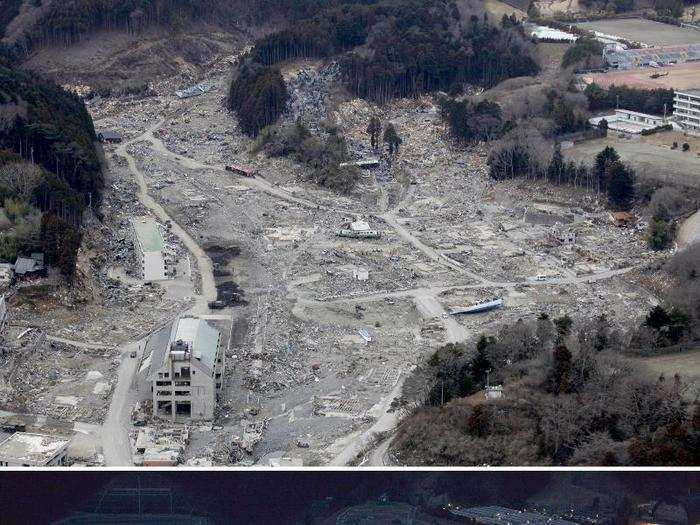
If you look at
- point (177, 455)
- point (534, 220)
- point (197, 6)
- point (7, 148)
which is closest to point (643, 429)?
point (177, 455)

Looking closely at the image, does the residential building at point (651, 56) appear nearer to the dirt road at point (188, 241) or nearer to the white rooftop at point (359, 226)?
the dirt road at point (188, 241)

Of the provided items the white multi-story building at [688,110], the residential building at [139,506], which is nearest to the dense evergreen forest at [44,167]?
the residential building at [139,506]

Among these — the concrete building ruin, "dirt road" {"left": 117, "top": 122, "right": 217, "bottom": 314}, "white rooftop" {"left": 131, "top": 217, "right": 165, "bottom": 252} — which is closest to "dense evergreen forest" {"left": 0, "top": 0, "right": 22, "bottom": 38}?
"dirt road" {"left": 117, "top": 122, "right": 217, "bottom": 314}

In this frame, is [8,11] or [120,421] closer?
[120,421]

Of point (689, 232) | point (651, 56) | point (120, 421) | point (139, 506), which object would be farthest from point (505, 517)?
point (651, 56)

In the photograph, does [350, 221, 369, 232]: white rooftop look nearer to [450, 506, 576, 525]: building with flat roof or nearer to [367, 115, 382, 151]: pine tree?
[367, 115, 382, 151]: pine tree

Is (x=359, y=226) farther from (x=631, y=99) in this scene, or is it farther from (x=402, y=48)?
(x=402, y=48)

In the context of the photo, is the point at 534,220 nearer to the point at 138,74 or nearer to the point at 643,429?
the point at 643,429
